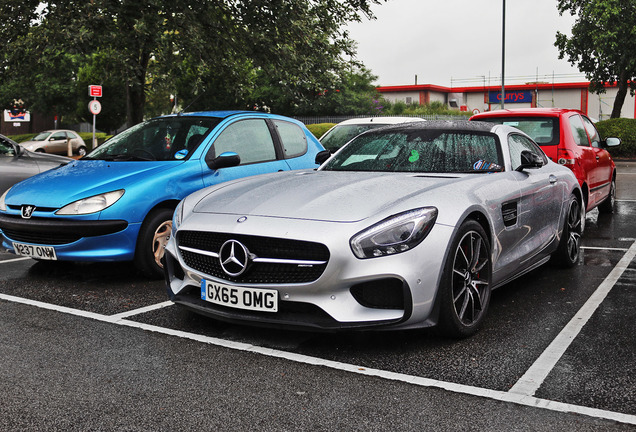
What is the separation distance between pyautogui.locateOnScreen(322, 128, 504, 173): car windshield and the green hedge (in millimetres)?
24243

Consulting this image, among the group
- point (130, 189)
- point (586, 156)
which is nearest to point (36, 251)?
point (130, 189)

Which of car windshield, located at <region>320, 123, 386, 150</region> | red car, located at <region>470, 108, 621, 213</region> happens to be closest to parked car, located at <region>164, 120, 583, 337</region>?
red car, located at <region>470, 108, 621, 213</region>

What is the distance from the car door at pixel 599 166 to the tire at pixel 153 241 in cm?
562

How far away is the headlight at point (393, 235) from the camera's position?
3889mm

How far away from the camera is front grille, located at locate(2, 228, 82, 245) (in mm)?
5879

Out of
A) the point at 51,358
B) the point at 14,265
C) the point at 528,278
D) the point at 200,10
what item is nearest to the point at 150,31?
the point at 200,10

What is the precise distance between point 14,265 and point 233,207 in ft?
11.9

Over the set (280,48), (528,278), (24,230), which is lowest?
(528,278)

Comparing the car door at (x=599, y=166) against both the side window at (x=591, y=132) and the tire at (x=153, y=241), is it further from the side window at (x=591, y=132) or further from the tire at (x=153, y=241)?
the tire at (x=153, y=241)

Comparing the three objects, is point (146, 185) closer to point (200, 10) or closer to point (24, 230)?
point (24, 230)

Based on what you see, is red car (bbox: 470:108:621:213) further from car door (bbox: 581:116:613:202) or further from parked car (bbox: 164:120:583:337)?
parked car (bbox: 164:120:583:337)

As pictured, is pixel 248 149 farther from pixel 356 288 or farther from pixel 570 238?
pixel 356 288

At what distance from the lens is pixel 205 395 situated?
134 inches

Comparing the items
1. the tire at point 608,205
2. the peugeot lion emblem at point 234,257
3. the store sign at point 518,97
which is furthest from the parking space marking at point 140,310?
the store sign at point 518,97
